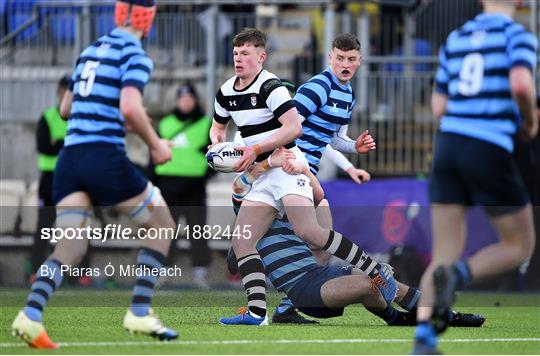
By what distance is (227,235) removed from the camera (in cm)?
1551

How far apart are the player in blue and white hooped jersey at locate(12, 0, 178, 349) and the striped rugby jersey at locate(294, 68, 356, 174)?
2.32 m

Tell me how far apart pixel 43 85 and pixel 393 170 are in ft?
16.1

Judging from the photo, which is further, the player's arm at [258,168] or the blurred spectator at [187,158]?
the blurred spectator at [187,158]

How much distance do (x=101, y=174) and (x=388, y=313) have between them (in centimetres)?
287

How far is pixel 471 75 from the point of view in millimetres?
7223

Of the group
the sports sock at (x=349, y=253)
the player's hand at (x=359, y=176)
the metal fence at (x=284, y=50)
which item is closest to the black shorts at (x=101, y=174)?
the sports sock at (x=349, y=253)

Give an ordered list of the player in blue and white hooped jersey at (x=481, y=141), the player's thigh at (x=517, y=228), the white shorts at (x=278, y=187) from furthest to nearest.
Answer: the white shorts at (x=278, y=187) → the player's thigh at (x=517, y=228) → the player in blue and white hooped jersey at (x=481, y=141)

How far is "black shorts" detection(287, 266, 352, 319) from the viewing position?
390 inches

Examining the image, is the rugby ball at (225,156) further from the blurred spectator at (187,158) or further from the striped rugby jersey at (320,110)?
the blurred spectator at (187,158)

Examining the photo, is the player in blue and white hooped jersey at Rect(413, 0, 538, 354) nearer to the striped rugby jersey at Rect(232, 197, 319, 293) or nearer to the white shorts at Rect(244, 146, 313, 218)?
the white shorts at Rect(244, 146, 313, 218)

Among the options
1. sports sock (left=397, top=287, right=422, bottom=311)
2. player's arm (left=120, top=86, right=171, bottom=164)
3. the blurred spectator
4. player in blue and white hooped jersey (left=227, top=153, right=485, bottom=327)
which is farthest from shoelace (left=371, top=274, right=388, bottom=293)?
the blurred spectator

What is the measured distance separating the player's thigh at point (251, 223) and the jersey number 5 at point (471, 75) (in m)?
2.92

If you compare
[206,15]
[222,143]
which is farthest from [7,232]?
[222,143]

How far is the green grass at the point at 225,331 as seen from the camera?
8.05 metres
